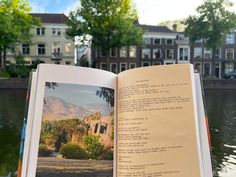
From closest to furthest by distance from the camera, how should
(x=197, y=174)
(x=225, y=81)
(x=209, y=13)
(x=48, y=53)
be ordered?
(x=197, y=174) → (x=225, y=81) → (x=209, y=13) → (x=48, y=53)

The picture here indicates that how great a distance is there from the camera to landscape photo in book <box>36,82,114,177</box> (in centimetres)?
90

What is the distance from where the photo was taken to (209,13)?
2386 centimetres

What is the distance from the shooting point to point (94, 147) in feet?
3.14

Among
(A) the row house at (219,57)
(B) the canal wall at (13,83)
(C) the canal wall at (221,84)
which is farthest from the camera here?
(A) the row house at (219,57)

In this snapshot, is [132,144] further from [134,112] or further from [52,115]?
[52,115]

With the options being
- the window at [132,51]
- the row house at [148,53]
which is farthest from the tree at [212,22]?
the window at [132,51]

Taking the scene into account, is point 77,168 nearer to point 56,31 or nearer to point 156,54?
point 156,54

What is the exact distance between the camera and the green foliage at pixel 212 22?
23547mm

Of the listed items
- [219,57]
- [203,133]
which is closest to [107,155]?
[203,133]

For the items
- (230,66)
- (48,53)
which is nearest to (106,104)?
(48,53)

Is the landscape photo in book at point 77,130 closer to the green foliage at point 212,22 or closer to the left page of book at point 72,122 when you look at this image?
the left page of book at point 72,122

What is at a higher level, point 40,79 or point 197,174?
point 40,79

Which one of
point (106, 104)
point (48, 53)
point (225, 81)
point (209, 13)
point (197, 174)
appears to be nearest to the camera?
point (197, 174)

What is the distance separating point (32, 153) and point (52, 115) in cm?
13
